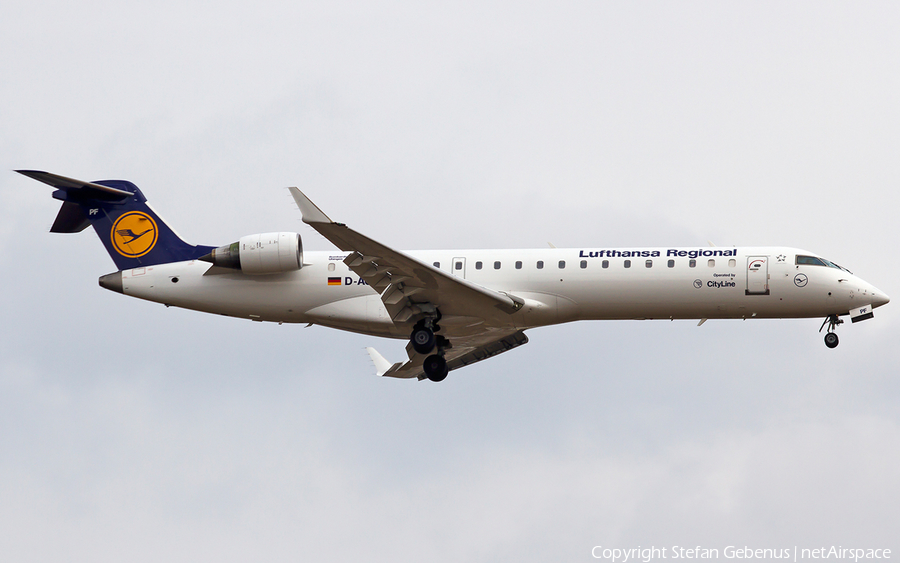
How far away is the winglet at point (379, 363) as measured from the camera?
1245 inches

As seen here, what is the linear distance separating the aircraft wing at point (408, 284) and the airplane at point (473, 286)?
0.05 m

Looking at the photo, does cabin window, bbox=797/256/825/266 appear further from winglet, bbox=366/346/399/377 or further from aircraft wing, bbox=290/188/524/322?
winglet, bbox=366/346/399/377

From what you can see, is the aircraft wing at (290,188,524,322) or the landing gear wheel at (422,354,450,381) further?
the landing gear wheel at (422,354,450,381)

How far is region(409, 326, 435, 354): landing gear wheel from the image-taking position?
1021 inches

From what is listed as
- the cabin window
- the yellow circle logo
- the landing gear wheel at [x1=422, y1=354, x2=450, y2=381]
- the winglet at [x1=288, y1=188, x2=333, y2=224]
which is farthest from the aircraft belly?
the cabin window

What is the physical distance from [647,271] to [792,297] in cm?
378

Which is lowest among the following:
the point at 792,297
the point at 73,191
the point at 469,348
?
the point at 469,348

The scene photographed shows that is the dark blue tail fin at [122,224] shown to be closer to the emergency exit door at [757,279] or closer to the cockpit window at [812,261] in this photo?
the emergency exit door at [757,279]

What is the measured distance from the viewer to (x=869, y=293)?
2602 cm

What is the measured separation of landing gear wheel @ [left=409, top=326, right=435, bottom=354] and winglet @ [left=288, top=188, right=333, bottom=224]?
4.96 meters

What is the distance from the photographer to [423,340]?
2597cm

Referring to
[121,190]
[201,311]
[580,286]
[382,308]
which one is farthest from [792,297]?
[121,190]

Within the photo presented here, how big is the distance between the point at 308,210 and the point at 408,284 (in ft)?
13.3

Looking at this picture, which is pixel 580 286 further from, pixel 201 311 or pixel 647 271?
pixel 201 311
